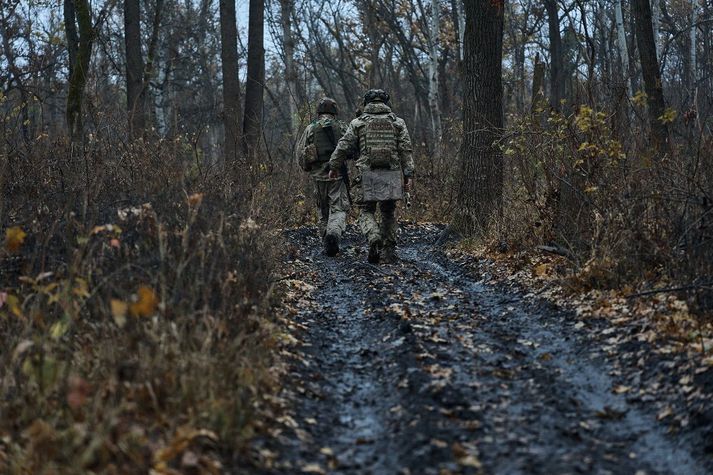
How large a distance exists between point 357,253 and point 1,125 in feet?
17.3

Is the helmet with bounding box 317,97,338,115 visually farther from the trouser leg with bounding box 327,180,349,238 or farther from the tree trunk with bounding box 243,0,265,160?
the tree trunk with bounding box 243,0,265,160

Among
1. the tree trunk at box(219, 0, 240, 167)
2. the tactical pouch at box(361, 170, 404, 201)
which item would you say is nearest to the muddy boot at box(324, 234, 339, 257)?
the tactical pouch at box(361, 170, 404, 201)

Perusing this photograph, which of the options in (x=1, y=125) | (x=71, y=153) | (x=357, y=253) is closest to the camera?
(x=71, y=153)

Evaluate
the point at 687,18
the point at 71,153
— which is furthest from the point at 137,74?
the point at 687,18

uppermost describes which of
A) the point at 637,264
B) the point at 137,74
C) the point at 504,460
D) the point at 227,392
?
the point at 137,74

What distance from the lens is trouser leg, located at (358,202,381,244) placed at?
1105cm

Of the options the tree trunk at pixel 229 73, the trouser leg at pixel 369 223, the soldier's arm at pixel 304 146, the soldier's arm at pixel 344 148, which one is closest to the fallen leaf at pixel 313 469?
the trouser leg at pixel 369 223

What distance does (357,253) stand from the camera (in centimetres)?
1234

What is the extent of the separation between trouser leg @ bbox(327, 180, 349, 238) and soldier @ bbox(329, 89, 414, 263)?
937mm

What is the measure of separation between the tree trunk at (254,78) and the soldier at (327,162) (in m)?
5.66

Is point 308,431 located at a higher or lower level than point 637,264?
lower

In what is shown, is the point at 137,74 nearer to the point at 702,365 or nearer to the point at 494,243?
the point at 494,243

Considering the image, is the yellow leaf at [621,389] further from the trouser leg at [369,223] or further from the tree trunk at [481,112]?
the tree trunk at [481,112]

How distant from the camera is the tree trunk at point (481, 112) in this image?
12375mm
